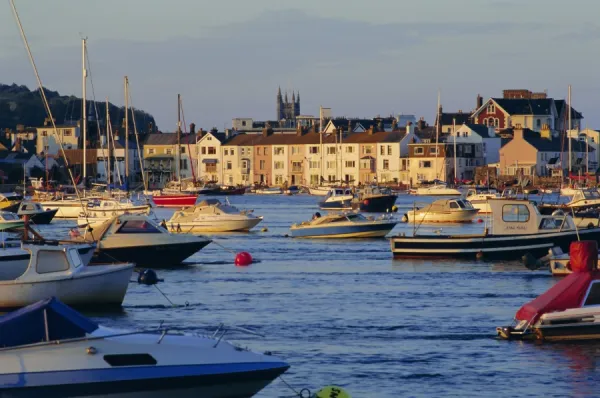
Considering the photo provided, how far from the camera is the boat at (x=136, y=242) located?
48125 millimetres

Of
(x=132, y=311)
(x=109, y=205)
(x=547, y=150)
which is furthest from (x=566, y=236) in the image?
(x=547, y=150)

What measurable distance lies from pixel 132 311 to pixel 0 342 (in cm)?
1554

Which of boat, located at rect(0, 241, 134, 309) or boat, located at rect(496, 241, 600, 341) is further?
boat, located at rect(0, 241, 134, 309)

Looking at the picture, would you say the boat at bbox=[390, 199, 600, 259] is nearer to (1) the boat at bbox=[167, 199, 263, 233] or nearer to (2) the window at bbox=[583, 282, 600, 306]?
(2) the window at bbox=[583, 282, 600, 306]

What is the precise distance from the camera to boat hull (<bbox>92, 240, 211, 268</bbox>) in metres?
47.7

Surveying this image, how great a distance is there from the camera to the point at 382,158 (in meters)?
188

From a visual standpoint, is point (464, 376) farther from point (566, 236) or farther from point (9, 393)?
point (566, 236)

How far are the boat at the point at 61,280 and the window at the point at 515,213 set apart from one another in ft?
67.1

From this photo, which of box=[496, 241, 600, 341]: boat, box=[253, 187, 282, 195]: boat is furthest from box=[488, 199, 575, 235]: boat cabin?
box=[253, 187, 282, 195]: boat

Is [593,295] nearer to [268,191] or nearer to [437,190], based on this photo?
[437,190]

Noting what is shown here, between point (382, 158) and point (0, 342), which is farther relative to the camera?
point (382, 158)

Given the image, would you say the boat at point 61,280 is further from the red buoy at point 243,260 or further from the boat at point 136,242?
the red buoy at point 243,260

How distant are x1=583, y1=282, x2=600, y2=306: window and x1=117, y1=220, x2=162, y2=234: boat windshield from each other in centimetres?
2226

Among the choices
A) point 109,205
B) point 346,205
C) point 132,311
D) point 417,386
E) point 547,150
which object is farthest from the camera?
point 547,150
